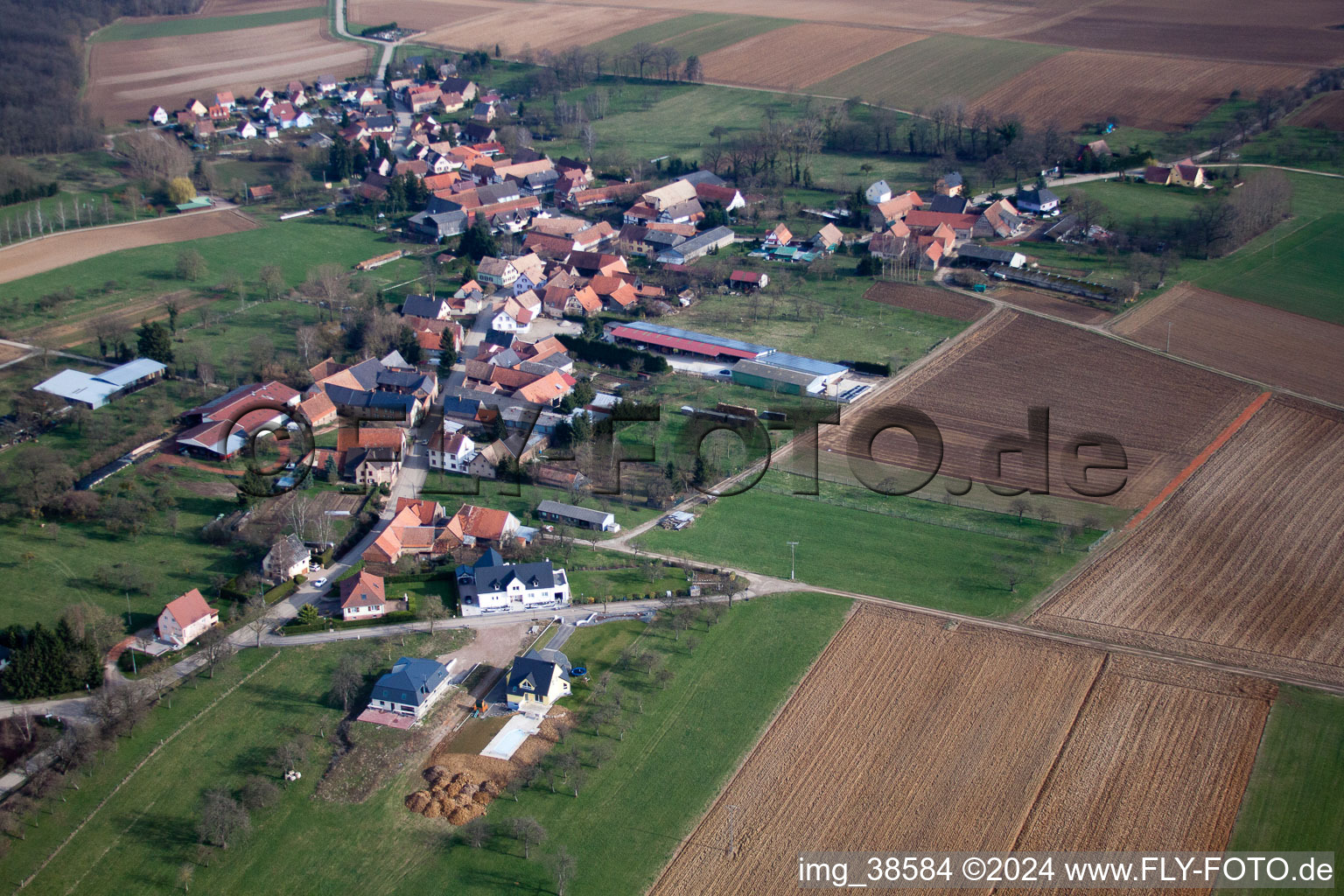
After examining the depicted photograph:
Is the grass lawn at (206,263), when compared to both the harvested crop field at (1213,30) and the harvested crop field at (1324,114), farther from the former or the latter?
the harvested crop field at (1213,30)

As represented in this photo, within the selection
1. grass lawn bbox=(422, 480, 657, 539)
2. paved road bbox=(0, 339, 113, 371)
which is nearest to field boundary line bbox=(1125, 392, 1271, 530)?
grass lawn bbox=(422, 480, 657, 539)

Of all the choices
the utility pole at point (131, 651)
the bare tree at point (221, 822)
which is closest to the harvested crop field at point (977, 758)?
the bare tree at point (221, 822)

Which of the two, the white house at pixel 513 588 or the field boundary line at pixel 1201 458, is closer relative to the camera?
the white house at pixel 513 588

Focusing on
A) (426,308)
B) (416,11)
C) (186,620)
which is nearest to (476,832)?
(186,620)

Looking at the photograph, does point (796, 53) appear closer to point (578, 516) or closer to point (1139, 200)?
point (1139, 200)

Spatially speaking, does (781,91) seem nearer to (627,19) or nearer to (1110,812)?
(627,19)
